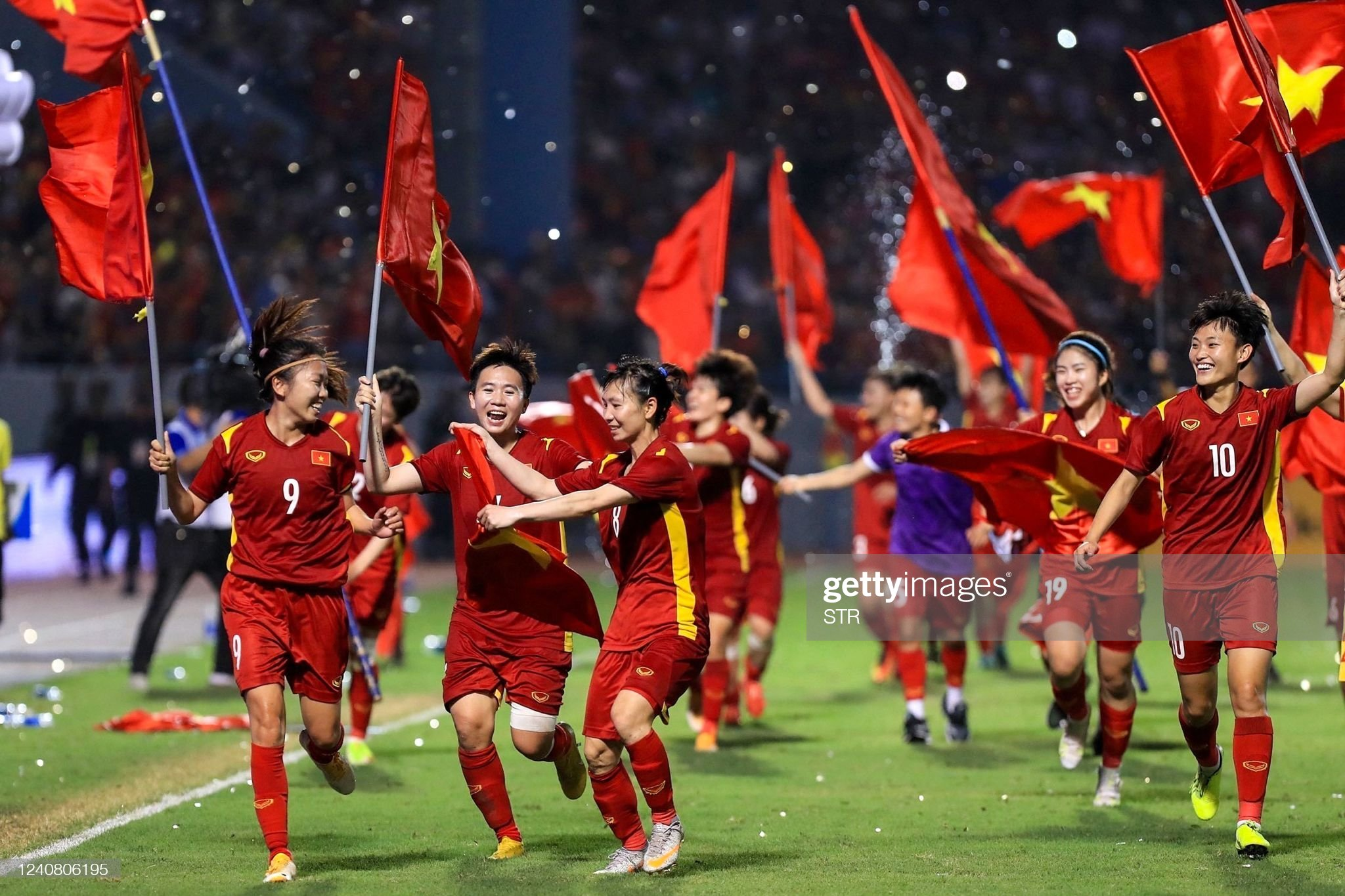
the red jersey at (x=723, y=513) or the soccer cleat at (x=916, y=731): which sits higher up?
the red jersey at (x=723, y=513)

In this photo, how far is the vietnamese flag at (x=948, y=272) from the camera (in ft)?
30.2

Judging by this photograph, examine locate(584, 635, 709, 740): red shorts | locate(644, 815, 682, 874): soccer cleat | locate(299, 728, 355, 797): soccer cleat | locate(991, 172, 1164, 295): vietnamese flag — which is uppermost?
locate(991, 172, 1164, 295): vietnamese flag

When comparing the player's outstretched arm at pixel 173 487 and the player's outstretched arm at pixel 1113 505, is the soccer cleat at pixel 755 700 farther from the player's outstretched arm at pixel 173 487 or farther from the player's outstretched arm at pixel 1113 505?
the player's outstretched arm at pixel 173 487

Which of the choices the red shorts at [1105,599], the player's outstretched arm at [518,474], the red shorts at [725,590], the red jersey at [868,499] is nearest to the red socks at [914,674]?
the red shorts at [725,590]

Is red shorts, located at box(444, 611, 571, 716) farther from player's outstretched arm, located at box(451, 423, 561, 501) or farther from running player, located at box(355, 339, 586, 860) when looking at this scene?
player's outstretched arm, located at box(451, 423, 561, 501)

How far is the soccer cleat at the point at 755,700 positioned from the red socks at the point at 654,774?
15.3 feet

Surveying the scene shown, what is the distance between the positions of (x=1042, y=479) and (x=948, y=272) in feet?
7.04

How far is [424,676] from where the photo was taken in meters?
13.2

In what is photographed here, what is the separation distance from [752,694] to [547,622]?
4.59 metres

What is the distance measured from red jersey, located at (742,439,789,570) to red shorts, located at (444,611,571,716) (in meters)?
3.89

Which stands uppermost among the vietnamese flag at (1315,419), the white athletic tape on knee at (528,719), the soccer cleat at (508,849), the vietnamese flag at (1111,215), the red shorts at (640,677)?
the vietnamese flag at (1111,215)

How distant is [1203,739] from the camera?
6.89m

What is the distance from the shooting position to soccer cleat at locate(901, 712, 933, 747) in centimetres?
984

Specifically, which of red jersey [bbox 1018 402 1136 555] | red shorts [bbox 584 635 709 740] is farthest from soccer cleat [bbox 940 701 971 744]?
red shorts [bbox 584 635 709 740]
